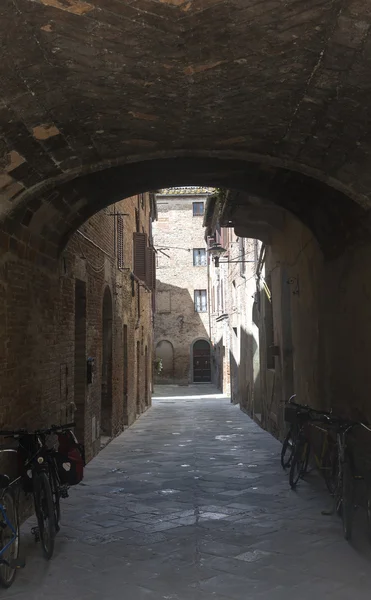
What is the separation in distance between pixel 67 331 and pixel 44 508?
3.35 metres

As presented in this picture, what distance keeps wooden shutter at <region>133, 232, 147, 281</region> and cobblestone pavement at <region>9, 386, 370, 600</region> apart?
25.7ft

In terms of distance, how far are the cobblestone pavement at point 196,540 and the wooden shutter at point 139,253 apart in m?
7.83

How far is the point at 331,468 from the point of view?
20.1 feet

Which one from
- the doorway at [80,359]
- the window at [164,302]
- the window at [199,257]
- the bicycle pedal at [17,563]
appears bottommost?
the bicycle pedal at [17,563]

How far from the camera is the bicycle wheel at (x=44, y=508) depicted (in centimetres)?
464

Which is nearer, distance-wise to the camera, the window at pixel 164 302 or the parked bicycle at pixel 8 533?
the parked bicycle at pixel 8 533

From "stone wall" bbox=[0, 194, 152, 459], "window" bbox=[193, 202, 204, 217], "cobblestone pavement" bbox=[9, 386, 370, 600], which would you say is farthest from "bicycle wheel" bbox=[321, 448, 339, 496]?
"window" bbox=[193, 202, 204, 217]

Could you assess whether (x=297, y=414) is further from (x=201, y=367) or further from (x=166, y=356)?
(x=201, y=367)

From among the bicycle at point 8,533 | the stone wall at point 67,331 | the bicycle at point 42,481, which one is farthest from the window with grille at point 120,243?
the bicycle at point 8,533

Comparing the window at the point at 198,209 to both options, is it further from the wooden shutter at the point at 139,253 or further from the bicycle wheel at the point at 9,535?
the bicycle wheel at the point at 9,535

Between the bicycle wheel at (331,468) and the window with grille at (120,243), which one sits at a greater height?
the window with grille at (120,243)

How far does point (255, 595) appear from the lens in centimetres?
384

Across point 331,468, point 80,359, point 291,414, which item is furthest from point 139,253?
point 331,468

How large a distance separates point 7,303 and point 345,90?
3412 mm
